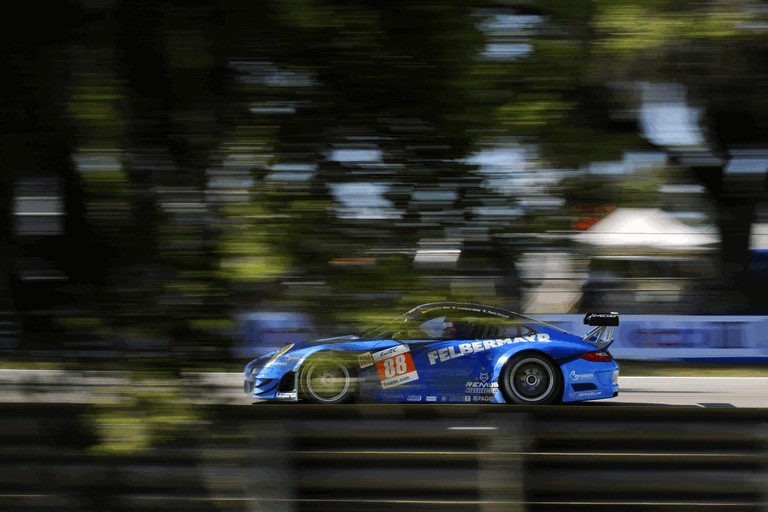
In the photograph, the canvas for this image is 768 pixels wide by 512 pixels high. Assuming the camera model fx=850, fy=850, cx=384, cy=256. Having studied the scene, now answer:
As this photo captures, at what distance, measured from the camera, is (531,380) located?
8.80 metres

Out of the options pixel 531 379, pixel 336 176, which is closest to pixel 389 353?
pixel 336 176

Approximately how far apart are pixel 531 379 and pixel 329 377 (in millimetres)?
6485

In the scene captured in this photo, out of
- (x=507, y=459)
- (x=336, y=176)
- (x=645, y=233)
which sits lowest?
(x=507, y=459)

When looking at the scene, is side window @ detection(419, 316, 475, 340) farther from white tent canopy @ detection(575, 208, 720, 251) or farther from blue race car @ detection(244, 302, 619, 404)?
white tent canopy @ detection(575, 208, 720, 251)

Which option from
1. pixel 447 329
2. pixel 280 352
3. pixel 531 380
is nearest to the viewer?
pixel 447 329

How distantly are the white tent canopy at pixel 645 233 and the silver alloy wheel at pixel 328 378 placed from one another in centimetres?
79

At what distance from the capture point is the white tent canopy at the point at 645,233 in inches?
92.8

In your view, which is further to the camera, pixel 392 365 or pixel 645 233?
pixel 392 365

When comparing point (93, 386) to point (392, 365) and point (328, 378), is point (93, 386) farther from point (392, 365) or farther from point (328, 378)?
point (392, 365)

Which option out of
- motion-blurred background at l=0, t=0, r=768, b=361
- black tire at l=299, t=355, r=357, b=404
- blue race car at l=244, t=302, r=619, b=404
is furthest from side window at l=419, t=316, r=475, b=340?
black tire at l=299, t=355, r=357, b=404

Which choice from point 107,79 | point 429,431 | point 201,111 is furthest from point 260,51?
point 429,431

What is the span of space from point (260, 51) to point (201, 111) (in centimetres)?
24

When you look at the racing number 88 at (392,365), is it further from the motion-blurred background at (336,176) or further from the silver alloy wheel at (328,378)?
the motion-blurred background at (336,176)

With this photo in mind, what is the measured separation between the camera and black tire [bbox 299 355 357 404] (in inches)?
99.7
